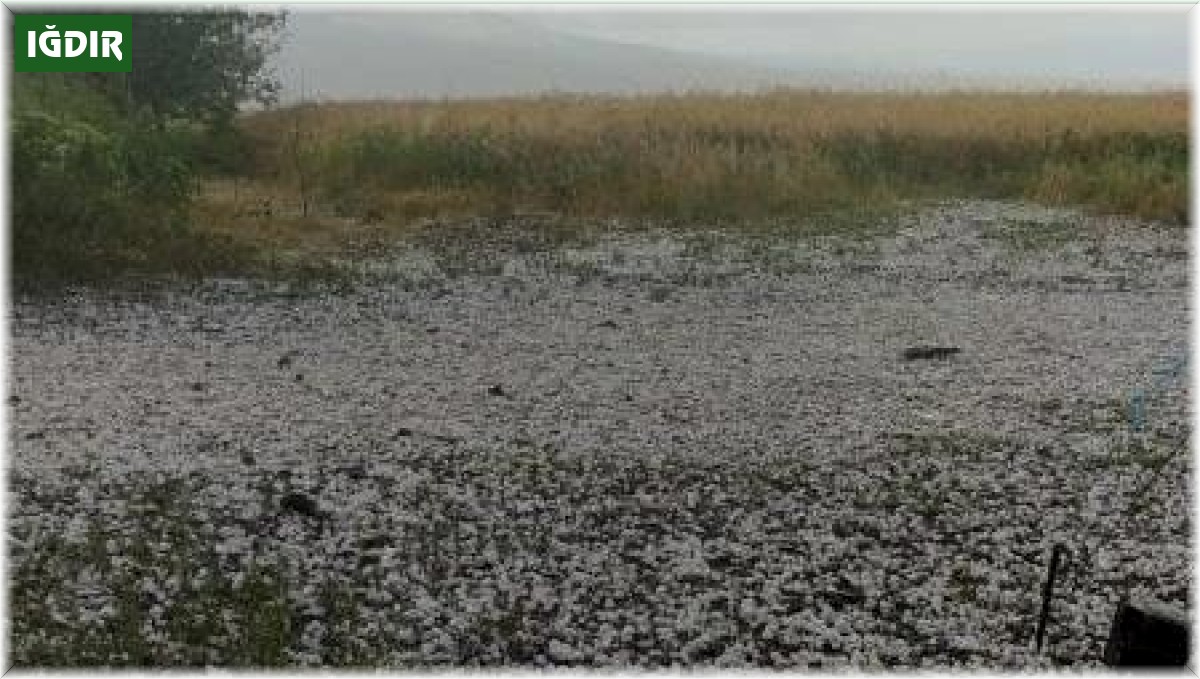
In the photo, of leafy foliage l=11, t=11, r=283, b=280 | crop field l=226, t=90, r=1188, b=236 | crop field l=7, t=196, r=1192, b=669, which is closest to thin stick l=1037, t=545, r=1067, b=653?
crop field l=7, t=196, r=1192, b=669

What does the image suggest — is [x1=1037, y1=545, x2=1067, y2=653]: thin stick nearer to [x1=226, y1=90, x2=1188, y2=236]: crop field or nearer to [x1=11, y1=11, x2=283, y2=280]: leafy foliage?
[x1=11, y1=11, x2=283, y2=280]: leafy foliage

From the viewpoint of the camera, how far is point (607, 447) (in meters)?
11.8

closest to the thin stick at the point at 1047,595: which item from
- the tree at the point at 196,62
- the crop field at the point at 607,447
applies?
the crop field at the point at 607,447

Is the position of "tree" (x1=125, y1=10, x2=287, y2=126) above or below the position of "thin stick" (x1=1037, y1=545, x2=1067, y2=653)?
above

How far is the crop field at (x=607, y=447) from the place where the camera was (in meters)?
8.09

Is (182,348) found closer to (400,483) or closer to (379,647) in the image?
(400,483)

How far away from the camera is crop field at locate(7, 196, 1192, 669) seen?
26.6 feet

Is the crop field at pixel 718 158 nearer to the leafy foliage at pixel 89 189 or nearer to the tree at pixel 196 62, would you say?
the tree at pixel 196 62

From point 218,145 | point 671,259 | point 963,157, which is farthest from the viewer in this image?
point 218,145

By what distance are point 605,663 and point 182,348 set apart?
940 centimetres

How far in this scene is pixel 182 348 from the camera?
15398 millimetres

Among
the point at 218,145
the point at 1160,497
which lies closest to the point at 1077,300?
the point at 1160,497

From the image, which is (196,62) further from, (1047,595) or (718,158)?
(1047,595)

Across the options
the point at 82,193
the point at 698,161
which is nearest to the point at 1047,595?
the point at 82,193
